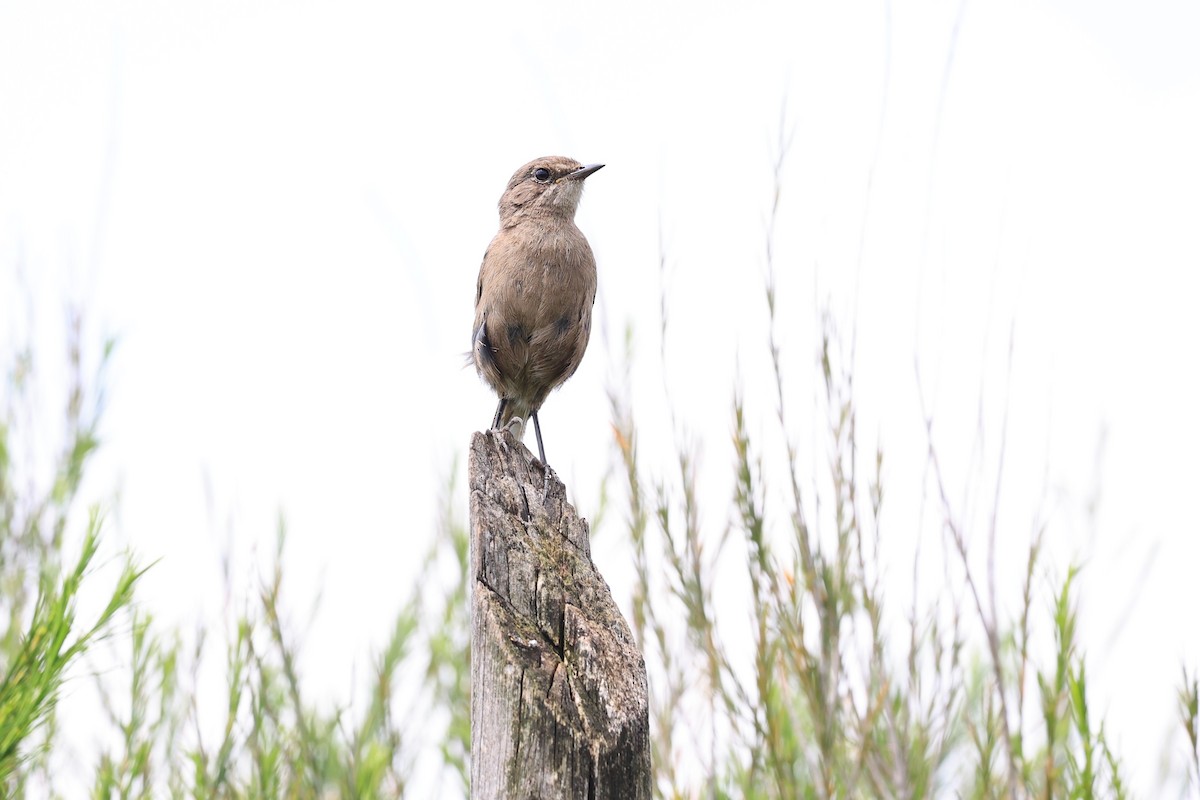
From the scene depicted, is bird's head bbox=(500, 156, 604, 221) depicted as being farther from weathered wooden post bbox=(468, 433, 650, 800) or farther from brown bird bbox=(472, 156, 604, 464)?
weathered wooden post bbox=(468, 433, 650, 800)

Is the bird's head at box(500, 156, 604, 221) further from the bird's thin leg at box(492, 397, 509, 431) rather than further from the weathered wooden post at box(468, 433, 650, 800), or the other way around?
the weathered wooden post at box(468, 433, 650, 800)

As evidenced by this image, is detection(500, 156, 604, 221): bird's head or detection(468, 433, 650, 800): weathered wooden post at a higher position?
detection(500, 156, 604, 221): bird's head

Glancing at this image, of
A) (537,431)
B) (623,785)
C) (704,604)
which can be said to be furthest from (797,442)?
(537,431)

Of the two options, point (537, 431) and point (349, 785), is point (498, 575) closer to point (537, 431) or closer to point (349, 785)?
point (349, 785)

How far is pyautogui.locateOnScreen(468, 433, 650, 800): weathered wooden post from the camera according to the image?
2.28 m

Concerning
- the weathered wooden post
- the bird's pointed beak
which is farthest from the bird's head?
the weathered wooden post

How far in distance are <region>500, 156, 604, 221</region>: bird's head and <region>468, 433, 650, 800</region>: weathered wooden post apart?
2.91 m

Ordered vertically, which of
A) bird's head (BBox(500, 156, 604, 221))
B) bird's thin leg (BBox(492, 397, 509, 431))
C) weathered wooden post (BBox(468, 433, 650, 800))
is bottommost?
weathered wooden post (BBox(468, 433, 650, 800))

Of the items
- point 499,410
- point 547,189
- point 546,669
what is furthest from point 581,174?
point 546,669

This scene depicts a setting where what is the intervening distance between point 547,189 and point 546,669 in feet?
Answer: 11.6

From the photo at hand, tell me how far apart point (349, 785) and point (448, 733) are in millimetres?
1224

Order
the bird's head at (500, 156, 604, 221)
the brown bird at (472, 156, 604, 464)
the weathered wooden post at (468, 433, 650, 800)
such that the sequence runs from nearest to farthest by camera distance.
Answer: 1. the weathered wooden post at (468, 433, 650, 800)
2. the brown bird at (472, 156, 604, 464)
3. the bird's head at (500, 156, 604, 221)

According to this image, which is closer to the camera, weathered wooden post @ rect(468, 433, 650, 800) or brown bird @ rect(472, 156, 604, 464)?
weathered wooden post @ rect(468, 433, 650, 800)

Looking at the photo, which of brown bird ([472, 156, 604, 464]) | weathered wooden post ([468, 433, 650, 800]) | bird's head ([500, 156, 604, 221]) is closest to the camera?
weathered wooden post ([468, 433, 650, 800])
